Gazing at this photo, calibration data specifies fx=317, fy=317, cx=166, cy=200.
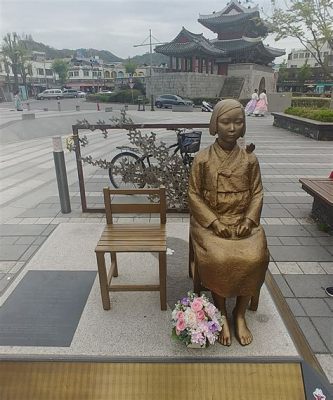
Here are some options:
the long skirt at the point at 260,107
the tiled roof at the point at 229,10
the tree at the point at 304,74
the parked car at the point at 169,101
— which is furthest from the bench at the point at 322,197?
the tree at the point at 304,74

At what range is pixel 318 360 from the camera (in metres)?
2.32

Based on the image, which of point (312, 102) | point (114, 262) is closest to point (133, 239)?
point (114, 262)

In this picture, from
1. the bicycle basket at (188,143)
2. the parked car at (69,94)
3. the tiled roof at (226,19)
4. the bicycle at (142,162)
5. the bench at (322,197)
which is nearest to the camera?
the bench at (322,197)

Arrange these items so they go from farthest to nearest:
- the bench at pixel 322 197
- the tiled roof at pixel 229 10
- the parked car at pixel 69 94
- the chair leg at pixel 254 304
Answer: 1. the parked car at pixel 69 94
2. the tiled roof at pixel 229 10
3. the bench at pixel 322 197
4. the chair leg at pixel 254 304

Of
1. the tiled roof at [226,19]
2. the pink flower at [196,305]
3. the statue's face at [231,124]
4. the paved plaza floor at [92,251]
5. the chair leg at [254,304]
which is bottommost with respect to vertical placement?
the paved plaza floor at [92,251]

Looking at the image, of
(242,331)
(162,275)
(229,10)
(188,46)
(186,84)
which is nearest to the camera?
(242,331)

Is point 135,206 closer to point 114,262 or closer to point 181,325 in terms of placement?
point 114,262

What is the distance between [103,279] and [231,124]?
1568 millimetres

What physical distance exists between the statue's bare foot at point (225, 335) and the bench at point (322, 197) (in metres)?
2.30

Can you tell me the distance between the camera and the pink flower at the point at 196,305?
214 cm

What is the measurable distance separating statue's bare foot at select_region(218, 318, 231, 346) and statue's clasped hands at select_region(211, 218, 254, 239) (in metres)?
0.64

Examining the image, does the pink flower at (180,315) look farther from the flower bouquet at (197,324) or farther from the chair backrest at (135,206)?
the chair backrest at (135,206)

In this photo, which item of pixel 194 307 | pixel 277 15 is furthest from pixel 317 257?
pixel 277 15

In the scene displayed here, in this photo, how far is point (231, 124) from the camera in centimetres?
224
